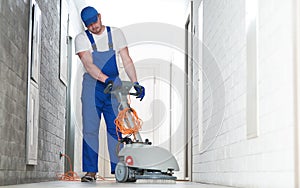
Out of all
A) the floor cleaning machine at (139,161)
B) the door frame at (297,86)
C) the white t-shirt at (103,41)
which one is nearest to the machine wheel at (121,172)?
the floor cleaning machine at (139,161)

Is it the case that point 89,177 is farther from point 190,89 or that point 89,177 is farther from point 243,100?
point 190,89

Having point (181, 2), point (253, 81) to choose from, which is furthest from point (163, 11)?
point (253, 81)

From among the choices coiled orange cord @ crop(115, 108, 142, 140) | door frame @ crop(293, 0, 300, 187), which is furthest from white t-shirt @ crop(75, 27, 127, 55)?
door frame @ crop(293, 0, 300, 187)

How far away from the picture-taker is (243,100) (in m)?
3.29

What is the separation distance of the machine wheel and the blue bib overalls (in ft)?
0.78

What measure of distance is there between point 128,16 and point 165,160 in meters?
4.06

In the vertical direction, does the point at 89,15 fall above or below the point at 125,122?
above

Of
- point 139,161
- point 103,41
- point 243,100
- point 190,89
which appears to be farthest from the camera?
point 190,89

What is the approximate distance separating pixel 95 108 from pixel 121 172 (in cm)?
62

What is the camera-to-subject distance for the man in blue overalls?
4.66 meters

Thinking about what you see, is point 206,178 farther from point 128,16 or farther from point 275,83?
point 128,16

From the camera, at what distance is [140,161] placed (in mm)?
4387

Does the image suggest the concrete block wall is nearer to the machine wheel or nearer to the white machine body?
the white machine body

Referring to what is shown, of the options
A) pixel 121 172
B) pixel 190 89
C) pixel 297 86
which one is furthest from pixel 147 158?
pixel 190 89
